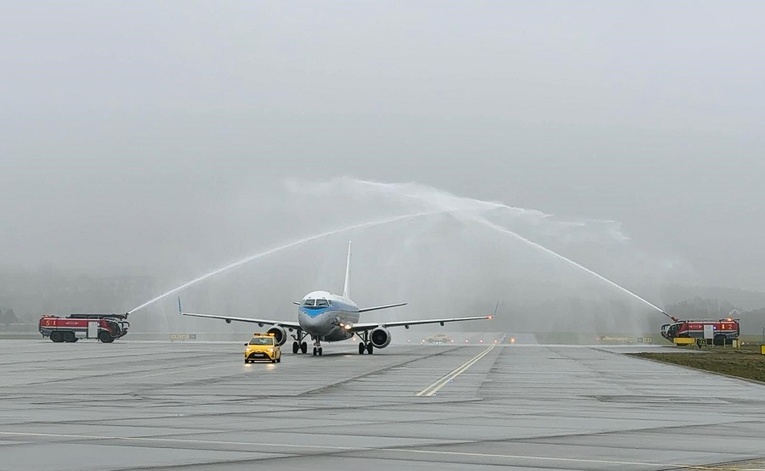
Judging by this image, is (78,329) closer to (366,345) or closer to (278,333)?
(278,333)

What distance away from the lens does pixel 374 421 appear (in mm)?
26828

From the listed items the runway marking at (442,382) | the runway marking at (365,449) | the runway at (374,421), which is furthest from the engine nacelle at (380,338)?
the runway marking at (365,449)

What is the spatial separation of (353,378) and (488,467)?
1212 inches

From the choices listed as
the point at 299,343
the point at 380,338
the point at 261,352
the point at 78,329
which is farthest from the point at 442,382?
the point at 78,329

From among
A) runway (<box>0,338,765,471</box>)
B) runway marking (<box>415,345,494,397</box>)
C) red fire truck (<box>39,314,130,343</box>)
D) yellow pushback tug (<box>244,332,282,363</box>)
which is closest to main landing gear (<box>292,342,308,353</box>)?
yellow pushback tug (<box>244,332,282,363</box>)

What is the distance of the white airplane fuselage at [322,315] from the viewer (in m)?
74.9

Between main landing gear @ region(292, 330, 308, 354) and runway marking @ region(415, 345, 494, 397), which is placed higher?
main landing gear @ region(292, 330, 308, 354)

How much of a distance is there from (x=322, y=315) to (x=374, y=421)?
48365 mm

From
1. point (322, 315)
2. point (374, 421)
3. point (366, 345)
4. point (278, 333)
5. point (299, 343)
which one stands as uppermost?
point (322, 315)

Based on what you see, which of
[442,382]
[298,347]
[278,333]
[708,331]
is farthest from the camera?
[708,331]

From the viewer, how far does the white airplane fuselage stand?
A: 74.9 metres

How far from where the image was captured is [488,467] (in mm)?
18000

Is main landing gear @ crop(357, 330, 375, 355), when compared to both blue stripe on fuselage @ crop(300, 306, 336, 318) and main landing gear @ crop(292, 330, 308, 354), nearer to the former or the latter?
main landing gear @ crop(292, 330, 308, 354)

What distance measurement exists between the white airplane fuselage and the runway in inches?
835
